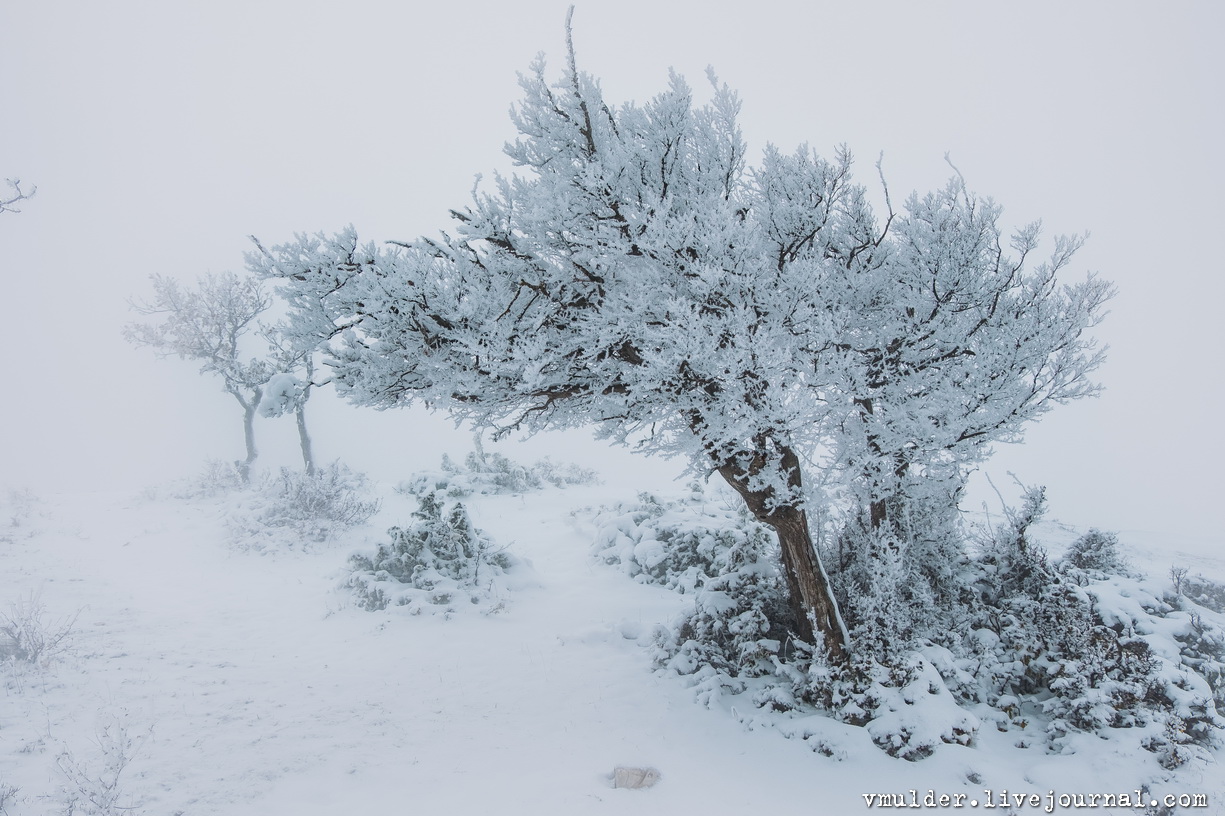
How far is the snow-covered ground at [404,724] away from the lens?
4.76 meters

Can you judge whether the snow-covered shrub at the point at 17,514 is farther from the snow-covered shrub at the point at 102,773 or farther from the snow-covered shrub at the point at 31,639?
the snow-covered shrub at the point at 102,773

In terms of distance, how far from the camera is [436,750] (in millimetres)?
5535

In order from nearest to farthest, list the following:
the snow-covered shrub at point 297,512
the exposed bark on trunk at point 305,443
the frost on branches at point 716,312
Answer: the frost on branches at point 716,312, the snow-covered shrub at point 297,512, the exposed bark on trunk at point 305,443

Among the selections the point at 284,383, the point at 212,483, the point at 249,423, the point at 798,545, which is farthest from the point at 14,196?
the point at 249,423

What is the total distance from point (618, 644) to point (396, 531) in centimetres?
510

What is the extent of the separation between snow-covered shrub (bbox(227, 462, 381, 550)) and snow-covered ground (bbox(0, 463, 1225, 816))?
9.32ft

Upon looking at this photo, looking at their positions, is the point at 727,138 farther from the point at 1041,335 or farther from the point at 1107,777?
the point at 1107,777

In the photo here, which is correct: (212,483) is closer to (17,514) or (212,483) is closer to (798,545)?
(17,514)

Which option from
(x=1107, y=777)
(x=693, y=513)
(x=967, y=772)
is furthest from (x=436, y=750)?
(x=693, y=513)

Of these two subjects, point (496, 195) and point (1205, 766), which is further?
point (496, 195)

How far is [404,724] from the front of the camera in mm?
6016

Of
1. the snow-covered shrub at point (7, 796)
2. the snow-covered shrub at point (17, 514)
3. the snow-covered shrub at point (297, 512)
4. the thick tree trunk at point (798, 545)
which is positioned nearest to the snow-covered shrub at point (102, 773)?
the snow-covered shrub at point (7, 796)

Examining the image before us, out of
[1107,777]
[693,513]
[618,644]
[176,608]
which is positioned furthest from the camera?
[693,513]

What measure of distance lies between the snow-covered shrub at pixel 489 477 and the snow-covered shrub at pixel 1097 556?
15.1m
